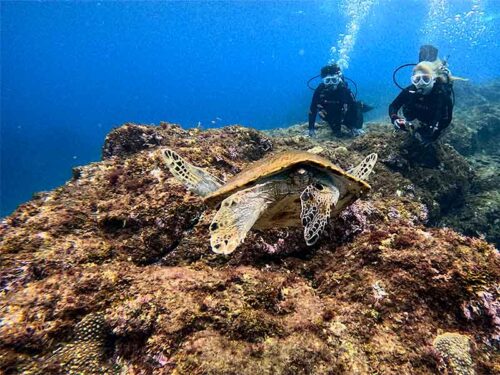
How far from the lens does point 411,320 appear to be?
201 centimetres

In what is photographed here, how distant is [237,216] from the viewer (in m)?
2.32

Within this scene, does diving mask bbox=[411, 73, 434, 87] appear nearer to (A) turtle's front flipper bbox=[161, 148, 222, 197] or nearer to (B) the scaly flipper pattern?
(B) the scaly flipper pattern

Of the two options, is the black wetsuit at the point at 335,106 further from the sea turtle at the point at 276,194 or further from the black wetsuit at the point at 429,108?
the sea turtle at the point at 276,194

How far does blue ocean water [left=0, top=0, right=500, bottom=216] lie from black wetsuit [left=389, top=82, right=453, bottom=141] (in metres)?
23.7

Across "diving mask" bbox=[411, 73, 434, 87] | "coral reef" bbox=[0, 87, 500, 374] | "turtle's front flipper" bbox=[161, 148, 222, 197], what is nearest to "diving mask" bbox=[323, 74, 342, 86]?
"diving mask" bbox=[411, 73, 434, 87]

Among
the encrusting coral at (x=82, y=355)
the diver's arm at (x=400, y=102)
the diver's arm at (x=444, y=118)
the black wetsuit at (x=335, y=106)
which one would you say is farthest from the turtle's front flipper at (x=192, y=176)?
the black wetsuit at (x=335, y=106)

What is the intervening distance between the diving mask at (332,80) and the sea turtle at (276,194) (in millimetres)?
8457

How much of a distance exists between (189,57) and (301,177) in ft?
575

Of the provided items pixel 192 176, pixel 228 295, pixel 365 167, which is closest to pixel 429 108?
pixel 365 167

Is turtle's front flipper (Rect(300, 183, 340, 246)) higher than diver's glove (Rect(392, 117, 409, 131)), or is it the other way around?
diver's glove (Rect(392, 117, 409, 131))

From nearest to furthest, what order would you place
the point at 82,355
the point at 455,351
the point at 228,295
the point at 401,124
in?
the point at 455,351 → the point at 82,355 → the point at 228,295 → the point at 401,124

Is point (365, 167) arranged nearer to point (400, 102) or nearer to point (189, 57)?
point (400, 102)

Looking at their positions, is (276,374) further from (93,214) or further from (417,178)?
(417,178)

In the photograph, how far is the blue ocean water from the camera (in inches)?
2106
